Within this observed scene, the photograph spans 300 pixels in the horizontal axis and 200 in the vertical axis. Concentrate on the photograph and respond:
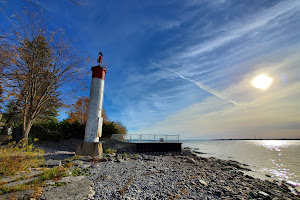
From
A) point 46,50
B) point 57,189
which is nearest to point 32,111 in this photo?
point 46,50

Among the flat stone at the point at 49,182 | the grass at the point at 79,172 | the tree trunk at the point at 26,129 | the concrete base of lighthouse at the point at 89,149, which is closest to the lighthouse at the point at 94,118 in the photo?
the concrete base of lighthouse at the point at 89,149

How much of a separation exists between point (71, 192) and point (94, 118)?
9.36 meters

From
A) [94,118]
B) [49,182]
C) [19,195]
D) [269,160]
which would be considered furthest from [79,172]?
[269,160]

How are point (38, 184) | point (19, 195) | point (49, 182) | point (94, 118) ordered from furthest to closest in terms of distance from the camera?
1. point (94, 118)
2. point (49, 182)
3. point (38, 184)
4. point (19, 195)

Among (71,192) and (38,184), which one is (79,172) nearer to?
(38,184)

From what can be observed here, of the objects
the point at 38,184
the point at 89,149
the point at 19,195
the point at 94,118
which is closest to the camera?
the point at 19,195

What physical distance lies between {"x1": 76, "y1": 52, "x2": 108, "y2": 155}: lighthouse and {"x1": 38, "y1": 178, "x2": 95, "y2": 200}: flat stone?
7937mm

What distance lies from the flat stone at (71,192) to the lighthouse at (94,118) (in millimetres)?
7937

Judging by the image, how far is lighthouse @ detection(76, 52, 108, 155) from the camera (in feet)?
42.6

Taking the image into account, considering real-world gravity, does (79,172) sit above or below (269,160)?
above

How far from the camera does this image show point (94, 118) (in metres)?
13.7

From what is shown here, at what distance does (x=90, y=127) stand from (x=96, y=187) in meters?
8.84

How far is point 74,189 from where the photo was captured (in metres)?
5.03

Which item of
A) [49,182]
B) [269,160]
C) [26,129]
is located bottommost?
[269,160]
